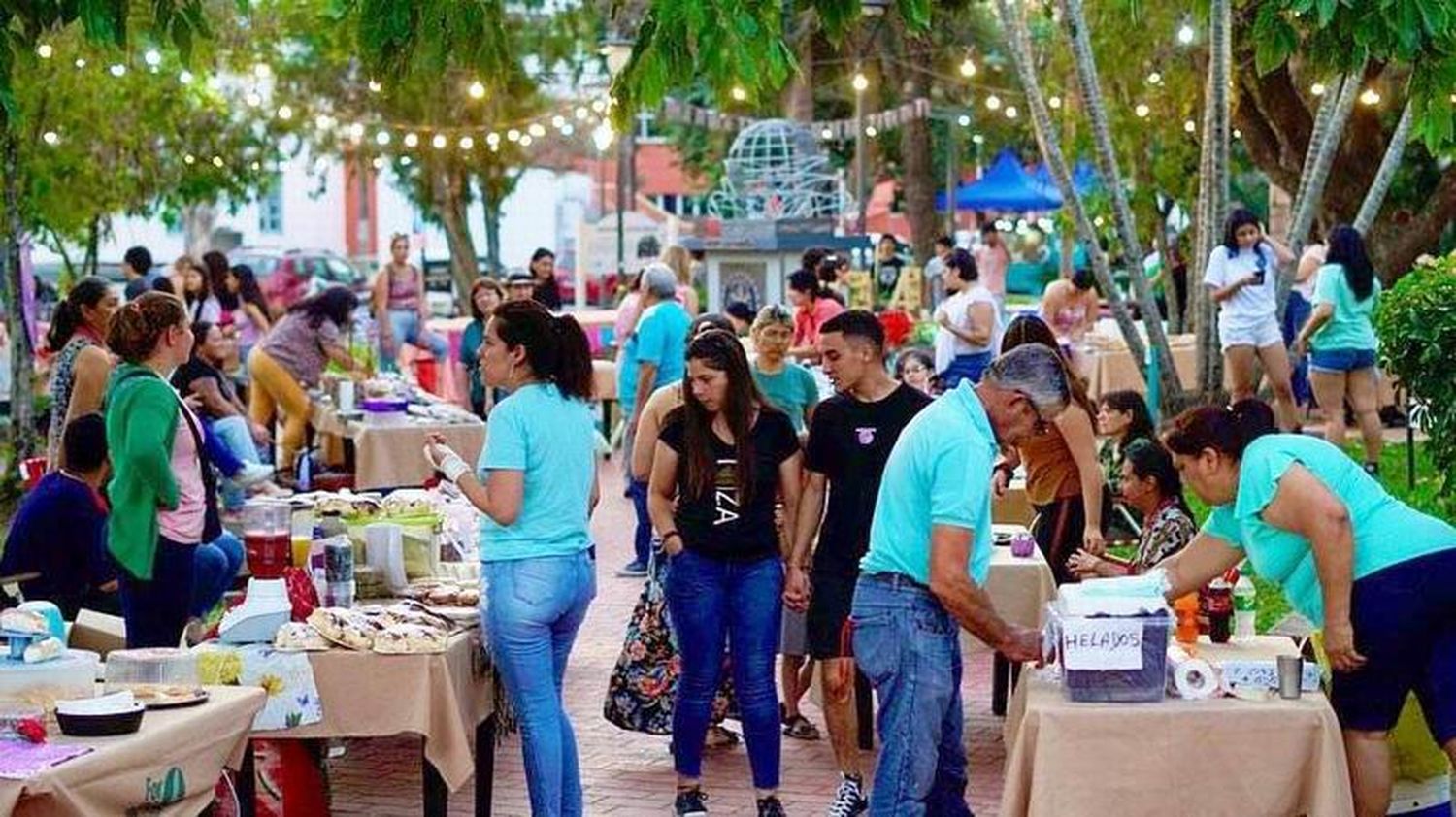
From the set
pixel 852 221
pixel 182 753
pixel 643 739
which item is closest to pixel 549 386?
pixel 182 753

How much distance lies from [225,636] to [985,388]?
252 centimetres

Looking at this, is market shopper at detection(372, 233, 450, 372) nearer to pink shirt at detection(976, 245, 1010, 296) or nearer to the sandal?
pink shirt at detection(976, 245, 1010, 296)

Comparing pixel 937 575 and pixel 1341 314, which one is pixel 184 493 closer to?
pixel 937 575

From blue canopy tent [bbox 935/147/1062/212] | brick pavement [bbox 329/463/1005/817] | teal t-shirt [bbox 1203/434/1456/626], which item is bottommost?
brick pavement [bbox 329/463/1005/817]

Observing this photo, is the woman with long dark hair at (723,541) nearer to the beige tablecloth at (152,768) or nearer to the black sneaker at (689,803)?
the black sneaker at (689,803)

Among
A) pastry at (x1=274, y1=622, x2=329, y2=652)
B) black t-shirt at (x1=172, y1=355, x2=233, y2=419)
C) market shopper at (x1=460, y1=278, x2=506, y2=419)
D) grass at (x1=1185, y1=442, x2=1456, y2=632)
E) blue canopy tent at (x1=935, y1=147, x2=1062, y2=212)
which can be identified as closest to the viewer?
pastry at (x1=274, y1=622, x2=329, y2=652)

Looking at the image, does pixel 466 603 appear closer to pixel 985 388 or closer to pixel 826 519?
pixel 826 519

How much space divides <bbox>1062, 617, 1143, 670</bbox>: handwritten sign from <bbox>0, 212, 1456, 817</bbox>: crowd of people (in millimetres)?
296

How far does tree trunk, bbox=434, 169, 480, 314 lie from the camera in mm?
40219

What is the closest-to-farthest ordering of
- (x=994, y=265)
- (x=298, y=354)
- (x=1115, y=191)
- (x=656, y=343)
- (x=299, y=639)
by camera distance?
(x=299, y=639)
(x=656, y=343)
(x=1115, y=191)
(x=298, y=354)
(x=994, y=265)

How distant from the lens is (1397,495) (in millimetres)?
15648

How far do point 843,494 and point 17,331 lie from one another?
11541 mm

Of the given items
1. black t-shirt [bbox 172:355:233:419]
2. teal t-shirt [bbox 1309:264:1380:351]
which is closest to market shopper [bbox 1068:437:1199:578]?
black t-shirt [bbox 172:355:233:419]

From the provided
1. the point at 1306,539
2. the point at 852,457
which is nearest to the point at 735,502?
the point at 852,457
